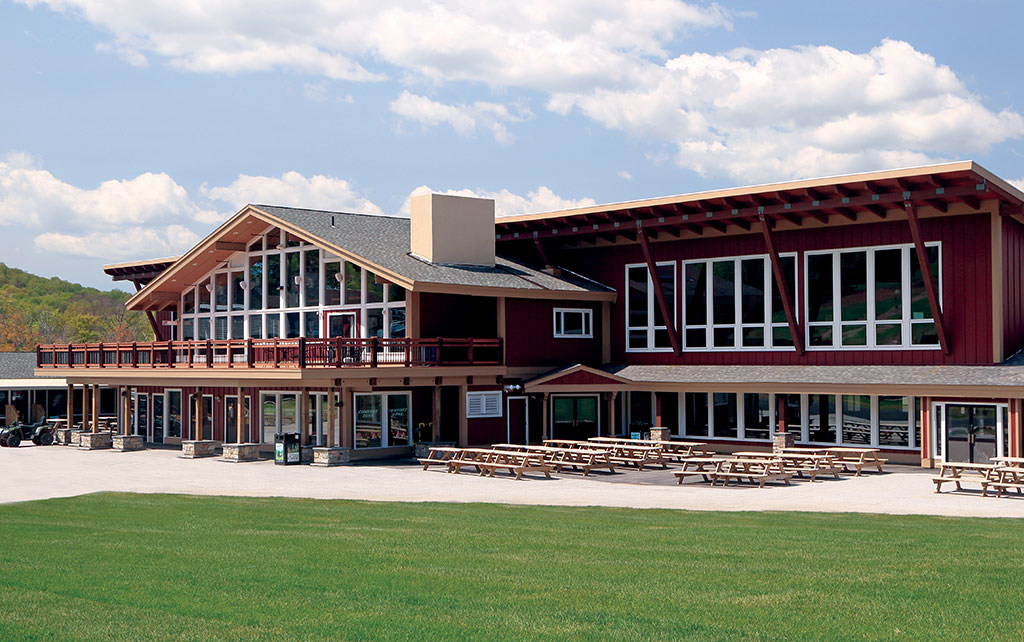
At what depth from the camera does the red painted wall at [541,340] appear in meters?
30.3

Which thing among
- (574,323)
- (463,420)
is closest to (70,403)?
(463,420)

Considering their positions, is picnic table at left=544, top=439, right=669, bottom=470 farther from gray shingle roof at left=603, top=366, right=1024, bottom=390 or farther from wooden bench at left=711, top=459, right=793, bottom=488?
gray shingle roof at left=603, top=366, right=1024, bottom=390

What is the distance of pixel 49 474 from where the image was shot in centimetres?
2502

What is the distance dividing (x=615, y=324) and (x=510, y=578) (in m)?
22.9

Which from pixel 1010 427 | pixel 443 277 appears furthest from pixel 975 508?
pixel 443 277

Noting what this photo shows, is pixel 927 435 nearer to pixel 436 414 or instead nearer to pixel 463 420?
pixel 463 420

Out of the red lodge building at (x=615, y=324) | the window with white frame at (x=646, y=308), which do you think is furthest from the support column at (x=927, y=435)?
the window with white frame at (x=646, y=308)

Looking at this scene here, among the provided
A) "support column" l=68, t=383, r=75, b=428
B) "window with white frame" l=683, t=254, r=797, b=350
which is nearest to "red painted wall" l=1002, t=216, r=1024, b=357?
"window with white frame" l=683, t=254, r=797, b=350

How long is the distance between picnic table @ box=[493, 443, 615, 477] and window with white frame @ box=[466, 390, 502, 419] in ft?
8.07

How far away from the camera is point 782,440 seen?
27.2 m

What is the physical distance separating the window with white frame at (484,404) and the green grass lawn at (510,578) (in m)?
13.1

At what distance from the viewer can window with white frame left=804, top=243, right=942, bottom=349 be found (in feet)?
86.6

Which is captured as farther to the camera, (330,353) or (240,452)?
(240,452)

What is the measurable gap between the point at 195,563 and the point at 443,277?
18.0 meters
